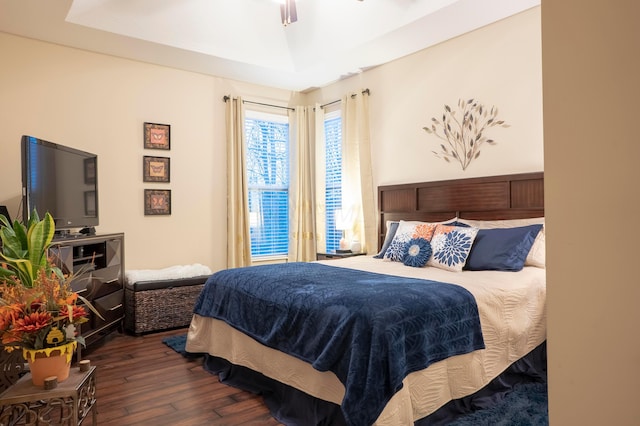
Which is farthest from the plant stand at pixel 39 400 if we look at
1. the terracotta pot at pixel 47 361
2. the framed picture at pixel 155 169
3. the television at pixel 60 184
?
the framed picture at pixel 155 169

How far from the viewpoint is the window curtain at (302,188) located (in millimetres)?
5680

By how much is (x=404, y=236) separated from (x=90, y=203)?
2.90 meters

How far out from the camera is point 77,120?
13.9ft

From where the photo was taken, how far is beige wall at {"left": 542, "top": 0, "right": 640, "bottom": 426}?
60cm

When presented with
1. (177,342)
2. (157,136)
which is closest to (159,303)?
(177,342)

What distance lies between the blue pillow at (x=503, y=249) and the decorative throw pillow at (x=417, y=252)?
0.31 m

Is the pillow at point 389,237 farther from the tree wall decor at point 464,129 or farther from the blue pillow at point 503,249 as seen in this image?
the blue pillow at point 503,249

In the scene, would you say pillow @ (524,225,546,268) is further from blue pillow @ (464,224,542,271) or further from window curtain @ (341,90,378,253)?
window curtain @ (341,90,378,253)

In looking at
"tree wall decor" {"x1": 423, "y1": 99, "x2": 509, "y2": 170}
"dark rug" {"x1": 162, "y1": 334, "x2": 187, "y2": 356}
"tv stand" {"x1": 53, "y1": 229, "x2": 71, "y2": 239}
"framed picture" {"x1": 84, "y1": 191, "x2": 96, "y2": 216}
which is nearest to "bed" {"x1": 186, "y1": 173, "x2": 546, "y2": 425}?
"dark rug" {"x1": 162, "y1": 334, "x2": 187, "y2": 356}

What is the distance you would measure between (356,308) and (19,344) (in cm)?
140

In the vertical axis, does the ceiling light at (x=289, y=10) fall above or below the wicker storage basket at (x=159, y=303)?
above

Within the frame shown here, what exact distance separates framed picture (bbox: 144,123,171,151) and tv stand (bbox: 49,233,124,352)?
1.12 meters

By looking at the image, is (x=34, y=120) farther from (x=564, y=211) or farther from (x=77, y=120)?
(x=564, y=211)

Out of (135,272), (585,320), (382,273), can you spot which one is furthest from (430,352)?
(135,272)
